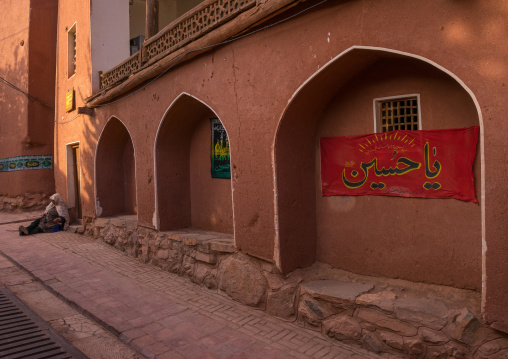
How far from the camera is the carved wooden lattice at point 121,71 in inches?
300

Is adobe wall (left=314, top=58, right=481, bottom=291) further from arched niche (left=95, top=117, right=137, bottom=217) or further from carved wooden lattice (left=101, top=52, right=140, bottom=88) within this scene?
arched niche (left=95, top=117, right=137, bottom=217)

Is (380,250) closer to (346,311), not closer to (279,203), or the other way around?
(346,311)

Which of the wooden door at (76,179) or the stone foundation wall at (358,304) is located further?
the wooden door at (76,179)

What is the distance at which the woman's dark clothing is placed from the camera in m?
10.3

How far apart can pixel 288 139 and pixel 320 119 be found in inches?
22.0

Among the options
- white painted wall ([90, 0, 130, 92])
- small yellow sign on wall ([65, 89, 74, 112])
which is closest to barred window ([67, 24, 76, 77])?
small yellow sign on wall ([65, 89, 74, 112])

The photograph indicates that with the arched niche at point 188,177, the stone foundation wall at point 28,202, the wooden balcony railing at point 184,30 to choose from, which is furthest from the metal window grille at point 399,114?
the stone foundation wall at point 28,202

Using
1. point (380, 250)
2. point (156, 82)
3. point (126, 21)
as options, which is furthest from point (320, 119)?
point (126, 21)

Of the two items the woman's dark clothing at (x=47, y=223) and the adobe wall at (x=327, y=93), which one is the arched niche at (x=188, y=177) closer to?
the adobe wall at (x=327, y=93)

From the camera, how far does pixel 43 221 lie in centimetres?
1054

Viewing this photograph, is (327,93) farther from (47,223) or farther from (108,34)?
(47,223)

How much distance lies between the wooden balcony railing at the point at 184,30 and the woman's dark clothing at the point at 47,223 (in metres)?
4.40

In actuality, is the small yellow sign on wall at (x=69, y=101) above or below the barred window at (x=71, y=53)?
below

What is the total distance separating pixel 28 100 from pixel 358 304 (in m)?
12.8
